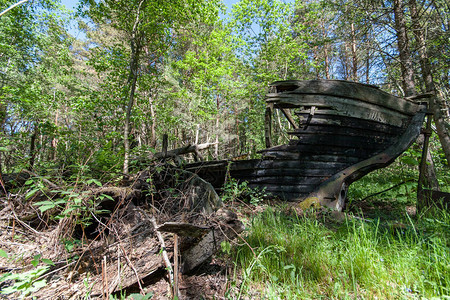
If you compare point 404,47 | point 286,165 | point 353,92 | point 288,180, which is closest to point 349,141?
point 353,92

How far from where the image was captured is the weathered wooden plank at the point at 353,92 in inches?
161

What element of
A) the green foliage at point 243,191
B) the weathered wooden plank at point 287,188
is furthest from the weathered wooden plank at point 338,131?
the green foliage at point 243,191

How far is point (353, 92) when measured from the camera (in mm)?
4098

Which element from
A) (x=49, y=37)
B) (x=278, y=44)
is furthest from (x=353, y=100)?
(x=49, y=37)

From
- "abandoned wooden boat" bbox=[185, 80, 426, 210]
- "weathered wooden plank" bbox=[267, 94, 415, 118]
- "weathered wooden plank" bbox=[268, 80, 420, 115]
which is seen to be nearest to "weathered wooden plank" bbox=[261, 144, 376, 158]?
"abandoned wooden boat" bbox=[185, 80, 426, 210]

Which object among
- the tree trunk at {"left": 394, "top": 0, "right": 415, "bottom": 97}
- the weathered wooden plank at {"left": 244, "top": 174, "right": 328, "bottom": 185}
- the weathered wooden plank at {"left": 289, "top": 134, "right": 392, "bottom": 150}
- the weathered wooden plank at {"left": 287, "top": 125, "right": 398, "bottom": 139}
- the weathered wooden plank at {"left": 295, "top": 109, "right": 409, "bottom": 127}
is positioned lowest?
the weathered wooden plank at {"left": 244, "top": 174, "right": 328, "bottom": 185}

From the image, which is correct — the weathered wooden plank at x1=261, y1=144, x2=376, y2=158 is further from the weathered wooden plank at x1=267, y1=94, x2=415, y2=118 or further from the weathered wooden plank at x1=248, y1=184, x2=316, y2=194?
the weathered wooden plank at x1=267, y1=94, x2=415, y2=118

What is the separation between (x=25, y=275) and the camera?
1265 millimetres

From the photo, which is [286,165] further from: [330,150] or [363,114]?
[363,114]

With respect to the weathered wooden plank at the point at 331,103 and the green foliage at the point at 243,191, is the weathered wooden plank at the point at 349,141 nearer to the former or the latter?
the weathered wooden plank at the point at 331,103

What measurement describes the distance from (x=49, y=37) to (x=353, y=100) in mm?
15559

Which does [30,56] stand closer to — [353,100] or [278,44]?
[278,44]

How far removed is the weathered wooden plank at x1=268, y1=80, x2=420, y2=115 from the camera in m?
4.09

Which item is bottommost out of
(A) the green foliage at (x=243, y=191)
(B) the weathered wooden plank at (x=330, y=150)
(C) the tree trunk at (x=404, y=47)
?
(A) the green foliage at (x=243, y=191)
